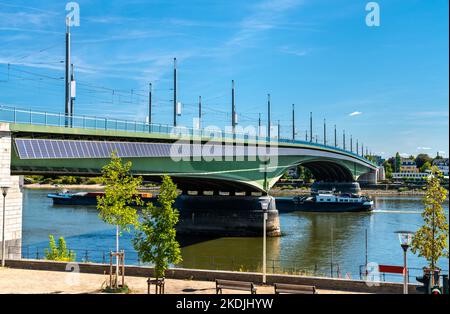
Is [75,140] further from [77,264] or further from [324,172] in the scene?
[324,172]

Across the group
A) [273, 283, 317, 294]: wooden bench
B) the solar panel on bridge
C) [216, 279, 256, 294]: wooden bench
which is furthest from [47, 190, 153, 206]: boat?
[273, 283, 317, 294]: wooden bench

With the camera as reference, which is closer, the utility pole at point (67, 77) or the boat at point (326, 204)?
the utility pole at point (67, 77)

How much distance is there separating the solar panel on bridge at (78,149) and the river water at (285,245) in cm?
511

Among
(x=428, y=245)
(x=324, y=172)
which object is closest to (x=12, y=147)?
(x=428, y=245)

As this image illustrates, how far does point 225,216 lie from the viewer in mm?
54625

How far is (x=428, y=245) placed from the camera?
1786 centimetres

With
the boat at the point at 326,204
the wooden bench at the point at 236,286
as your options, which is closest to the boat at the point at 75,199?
the boat at the point at 326,204

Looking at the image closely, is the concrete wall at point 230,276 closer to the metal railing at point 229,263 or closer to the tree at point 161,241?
the tree at point 161,241

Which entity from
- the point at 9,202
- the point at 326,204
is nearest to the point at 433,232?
the point at 9,202

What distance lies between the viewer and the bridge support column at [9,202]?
22891 millimetres

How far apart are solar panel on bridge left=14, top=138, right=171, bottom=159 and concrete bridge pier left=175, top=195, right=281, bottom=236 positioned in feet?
A: 63.4

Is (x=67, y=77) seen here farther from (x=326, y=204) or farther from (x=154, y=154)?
(x=326, y=204)

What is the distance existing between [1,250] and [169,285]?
939 cm
